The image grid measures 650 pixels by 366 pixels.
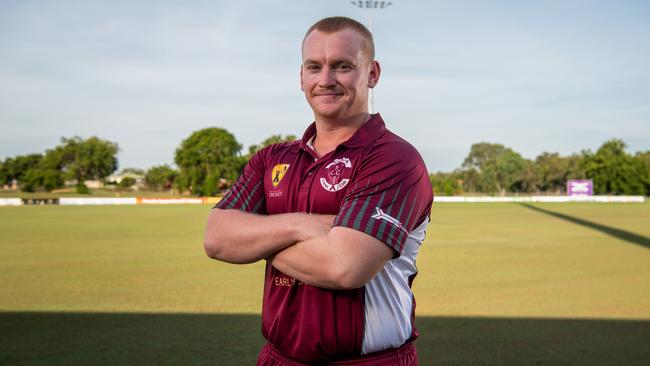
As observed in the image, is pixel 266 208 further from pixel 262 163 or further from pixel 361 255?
pixel 361 255

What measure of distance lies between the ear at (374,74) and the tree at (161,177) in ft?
394

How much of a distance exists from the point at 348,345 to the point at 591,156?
10841cm

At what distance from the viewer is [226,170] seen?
294 ft

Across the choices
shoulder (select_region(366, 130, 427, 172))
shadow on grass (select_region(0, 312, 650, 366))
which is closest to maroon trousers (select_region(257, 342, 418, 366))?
shoulder (select_region(366, 130, 427, 172))

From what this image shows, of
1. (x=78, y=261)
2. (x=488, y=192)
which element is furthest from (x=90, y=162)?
(x=78, y=261)

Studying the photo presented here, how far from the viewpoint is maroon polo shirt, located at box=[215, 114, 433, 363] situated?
2.28 meters

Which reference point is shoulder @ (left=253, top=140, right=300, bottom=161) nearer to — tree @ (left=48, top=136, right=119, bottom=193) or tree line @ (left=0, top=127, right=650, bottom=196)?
tree line @ (left=0, top=127, right=650, bottom=196)

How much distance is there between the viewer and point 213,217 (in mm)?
2766

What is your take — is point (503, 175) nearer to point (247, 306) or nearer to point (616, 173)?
point (616, 173)

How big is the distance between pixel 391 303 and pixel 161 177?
5103 inches

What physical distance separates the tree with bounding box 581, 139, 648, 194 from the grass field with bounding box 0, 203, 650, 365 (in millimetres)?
83580

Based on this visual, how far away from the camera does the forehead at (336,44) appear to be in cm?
237

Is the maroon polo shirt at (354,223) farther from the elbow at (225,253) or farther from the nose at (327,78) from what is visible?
the nose at (327,78)

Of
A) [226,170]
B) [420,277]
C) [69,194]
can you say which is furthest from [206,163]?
[420,277]
